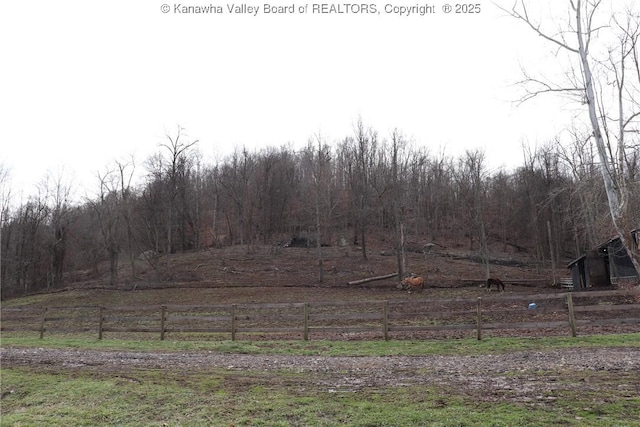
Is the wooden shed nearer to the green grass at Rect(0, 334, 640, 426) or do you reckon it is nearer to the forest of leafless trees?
the forest of leafless trees

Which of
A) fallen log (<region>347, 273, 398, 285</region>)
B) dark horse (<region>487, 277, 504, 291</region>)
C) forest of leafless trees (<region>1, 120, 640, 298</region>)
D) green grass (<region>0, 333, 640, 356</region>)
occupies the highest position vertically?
forest of leafless trees (<region>1, 120, 640, 298</region>)

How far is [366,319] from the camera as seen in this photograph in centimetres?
1878

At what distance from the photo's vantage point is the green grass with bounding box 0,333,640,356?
11.8 metres

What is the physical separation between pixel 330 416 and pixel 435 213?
58817 millimetres

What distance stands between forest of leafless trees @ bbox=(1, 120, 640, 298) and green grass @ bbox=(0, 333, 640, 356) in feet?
83.0

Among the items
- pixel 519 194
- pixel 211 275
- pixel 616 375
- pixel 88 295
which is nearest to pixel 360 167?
pixel 211 275

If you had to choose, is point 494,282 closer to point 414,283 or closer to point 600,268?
point 414,283

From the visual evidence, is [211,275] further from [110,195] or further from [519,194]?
[519,194]

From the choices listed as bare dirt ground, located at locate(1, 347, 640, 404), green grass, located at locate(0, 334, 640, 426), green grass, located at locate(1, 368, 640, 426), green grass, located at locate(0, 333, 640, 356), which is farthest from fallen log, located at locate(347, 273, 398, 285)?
green grass, located at locate(1, 368, 640, 426)

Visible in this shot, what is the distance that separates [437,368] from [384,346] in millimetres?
3757

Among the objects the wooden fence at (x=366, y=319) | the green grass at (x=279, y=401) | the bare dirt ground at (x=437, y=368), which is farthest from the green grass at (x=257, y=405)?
the wooden fence at (x=366, y=319)

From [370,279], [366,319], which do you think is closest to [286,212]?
[370,279]

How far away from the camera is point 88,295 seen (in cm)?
3625

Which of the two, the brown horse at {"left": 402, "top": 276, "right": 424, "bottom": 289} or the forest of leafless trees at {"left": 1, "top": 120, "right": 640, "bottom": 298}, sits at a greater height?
the forest of leafless trees at {"left": 1, "top": 120, "right": 640, "bottom": 298}
